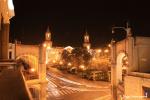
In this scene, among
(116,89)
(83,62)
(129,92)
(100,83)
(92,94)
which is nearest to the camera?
(129,92)

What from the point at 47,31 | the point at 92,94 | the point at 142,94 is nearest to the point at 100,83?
the point at 92,94

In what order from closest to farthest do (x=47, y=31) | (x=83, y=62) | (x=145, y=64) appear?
(x=145, y=64) < (x=83, y=62) < (x=47, y=31)

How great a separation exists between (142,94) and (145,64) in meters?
7.53

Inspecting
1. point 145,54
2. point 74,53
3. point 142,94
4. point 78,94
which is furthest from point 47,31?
point 142,94

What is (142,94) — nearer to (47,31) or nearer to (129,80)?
(129,80)

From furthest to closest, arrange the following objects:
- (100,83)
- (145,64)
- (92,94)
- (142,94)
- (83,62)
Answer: (83,62)
(100,83)
(92,94)
(145,64)
(142,94)

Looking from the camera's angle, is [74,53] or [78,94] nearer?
[78,94]

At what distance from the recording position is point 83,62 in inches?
3081

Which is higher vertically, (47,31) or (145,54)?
(47,31)

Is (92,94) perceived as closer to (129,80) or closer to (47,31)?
(129,80)

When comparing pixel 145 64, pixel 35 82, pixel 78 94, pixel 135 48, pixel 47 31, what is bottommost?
pixel 78 94

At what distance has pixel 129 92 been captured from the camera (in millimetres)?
28375

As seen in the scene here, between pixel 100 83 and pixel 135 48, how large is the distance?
27.2m

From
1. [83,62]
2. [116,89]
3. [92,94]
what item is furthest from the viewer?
[83,62]
